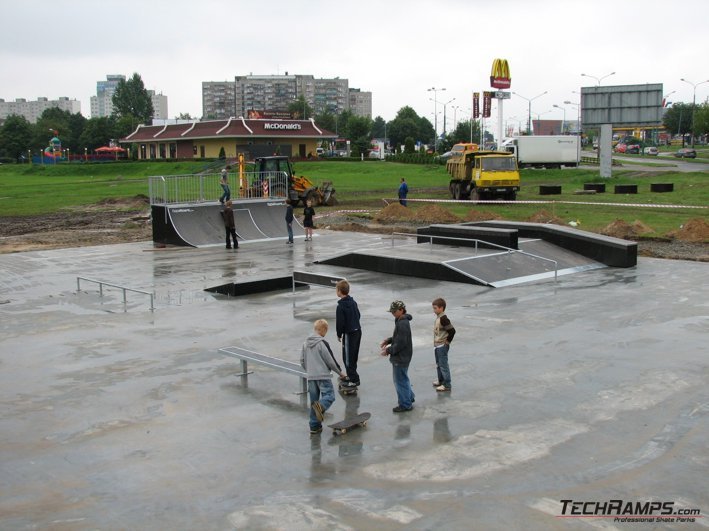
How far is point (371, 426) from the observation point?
9.30m

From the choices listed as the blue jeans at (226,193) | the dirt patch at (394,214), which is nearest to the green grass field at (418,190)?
the dirt patch at (394,214)

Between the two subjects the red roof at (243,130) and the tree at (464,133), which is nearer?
the red roof at (243,130)

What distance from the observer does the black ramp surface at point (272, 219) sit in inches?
1225

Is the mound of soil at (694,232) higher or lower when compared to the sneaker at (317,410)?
higher

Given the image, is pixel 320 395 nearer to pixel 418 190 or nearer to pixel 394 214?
pixel 394 214

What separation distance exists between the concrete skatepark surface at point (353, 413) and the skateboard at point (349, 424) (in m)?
0.13

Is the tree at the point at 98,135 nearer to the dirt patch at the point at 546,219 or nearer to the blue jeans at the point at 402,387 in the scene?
the dirt patch at the point at 546,219

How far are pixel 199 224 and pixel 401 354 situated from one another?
69.5ft

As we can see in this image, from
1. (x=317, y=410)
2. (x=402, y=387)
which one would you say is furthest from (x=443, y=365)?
(x=317, y=410)

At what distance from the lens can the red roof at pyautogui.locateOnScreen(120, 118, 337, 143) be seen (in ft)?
294

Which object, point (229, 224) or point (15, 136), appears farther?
point (15, 136)

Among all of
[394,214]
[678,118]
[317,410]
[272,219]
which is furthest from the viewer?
[678,118]

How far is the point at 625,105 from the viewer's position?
181 feet

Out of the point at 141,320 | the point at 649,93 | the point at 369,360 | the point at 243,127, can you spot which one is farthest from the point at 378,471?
the point at 243,127
